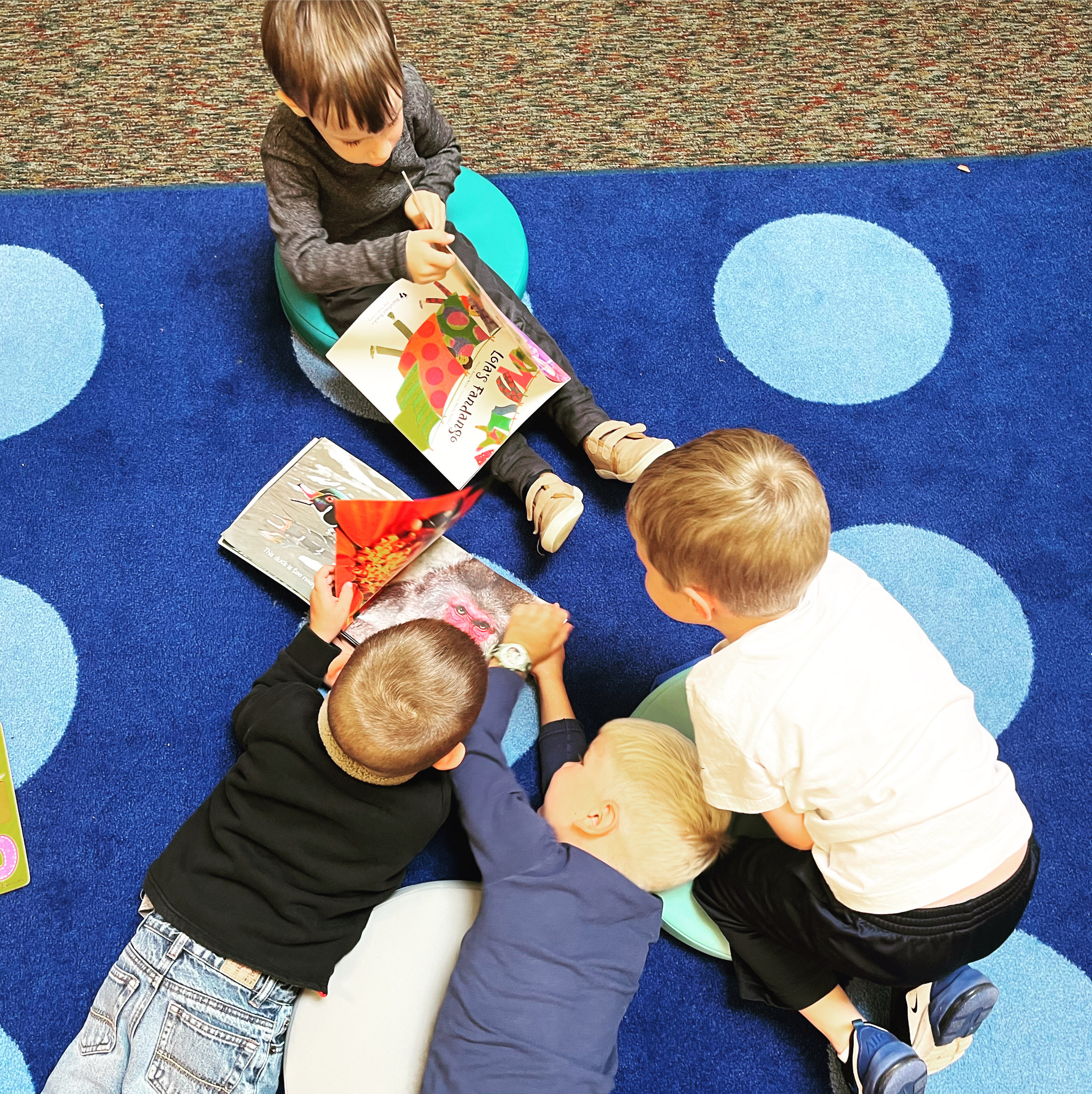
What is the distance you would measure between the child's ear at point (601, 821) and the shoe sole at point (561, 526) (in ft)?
Result: 1.07

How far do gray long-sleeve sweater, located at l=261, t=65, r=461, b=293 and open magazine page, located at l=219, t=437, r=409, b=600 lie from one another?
0.70 ft

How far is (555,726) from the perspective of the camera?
117 centimetres

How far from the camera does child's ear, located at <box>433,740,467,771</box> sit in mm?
998

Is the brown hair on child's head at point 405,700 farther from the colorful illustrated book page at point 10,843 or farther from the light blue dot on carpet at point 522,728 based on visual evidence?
the colorful illustrated book page at point 10,843

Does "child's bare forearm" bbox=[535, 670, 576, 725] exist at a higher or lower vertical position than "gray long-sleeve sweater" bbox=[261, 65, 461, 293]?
lower

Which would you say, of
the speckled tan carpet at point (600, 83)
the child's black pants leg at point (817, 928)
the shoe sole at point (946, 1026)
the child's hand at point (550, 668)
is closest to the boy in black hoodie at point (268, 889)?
the child's hand at point (550, 668)

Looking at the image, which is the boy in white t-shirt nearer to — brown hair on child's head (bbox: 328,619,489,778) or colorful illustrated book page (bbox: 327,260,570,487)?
brown hair on child's head (bbox: 328,619,489,778)

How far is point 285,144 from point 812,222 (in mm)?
752

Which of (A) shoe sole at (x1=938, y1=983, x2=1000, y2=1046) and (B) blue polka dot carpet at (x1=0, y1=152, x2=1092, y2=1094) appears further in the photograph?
(B) blue polka dot carpet at (x1=0, y1=152, x2=1092, y2=1094)

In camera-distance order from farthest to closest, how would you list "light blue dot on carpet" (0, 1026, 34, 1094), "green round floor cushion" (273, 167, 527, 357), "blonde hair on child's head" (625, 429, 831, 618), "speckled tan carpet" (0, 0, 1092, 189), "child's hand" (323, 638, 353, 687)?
"speckled tan carpet" (0, 0, 1092, 189) < "green round floor cushion" (273, 167, 527, 357) < "child's hand" (323, 638, 353, 687) < "light blue dot on carpet" (0, 1026, 34, 1094) < "blonde hair on child's head" (625, 429, 831, 618)

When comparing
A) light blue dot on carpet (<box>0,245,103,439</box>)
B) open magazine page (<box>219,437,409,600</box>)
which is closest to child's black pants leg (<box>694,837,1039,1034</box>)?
open magazine page (<box>219,437,409,600</box>)

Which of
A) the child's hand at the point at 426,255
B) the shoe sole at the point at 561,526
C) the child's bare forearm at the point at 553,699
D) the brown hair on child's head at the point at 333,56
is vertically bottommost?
the child's bare forearm at the point at 553,699

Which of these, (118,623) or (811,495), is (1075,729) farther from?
(118,623)

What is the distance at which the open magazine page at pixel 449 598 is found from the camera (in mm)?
1197
